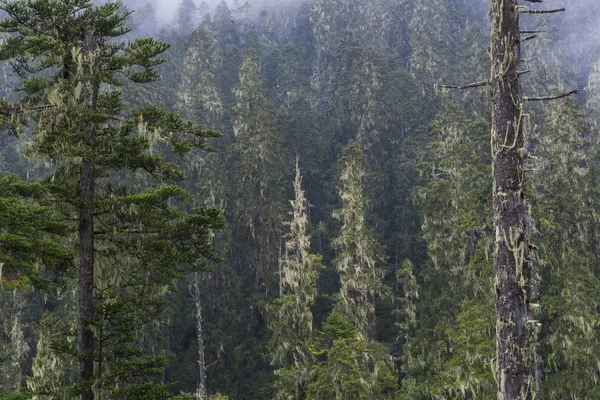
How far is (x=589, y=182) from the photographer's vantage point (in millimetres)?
23312

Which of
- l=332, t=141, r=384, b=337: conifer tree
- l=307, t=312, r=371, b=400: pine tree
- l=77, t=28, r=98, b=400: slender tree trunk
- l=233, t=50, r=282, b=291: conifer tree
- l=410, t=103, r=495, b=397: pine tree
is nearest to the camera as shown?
l=77, t=28, r=98, b=400: slender tree trunk

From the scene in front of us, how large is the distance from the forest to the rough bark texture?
0.09 feet

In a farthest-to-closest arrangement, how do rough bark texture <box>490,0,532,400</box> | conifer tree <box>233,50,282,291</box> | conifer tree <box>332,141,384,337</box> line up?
conifer tree <box>233,50,282,291</box> → conifer tree <box>332,141,384,337</box> → rough bark texture <box>490,0,532,400</box>

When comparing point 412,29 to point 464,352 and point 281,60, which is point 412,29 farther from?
point 464,352

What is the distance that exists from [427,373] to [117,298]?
14.5 meters

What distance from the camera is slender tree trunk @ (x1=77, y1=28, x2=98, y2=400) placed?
892cm

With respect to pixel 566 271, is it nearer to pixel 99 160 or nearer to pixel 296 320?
pixel 296 320

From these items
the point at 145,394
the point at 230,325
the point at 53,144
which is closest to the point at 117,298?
the point at 145,394

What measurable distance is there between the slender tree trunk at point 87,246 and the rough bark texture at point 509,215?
22.2 ft

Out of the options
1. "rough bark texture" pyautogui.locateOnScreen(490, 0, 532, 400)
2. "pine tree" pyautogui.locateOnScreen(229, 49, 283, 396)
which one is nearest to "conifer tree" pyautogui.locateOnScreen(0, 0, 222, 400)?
"rough bark texture" pyautogui.locateOnScreen(490, 0, 532, 400)

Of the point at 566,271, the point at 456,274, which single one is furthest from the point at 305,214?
the point at 566,271

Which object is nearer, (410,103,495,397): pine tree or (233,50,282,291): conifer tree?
(410,103,495,397): pine tree

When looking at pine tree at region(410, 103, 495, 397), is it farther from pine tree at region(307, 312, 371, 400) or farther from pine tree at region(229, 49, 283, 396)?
pine tree at region(229, 49, 283, 396)

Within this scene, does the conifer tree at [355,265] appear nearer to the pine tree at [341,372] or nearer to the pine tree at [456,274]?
the pine tree at [456,274]
